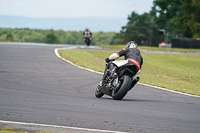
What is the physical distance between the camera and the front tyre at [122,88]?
9312mm

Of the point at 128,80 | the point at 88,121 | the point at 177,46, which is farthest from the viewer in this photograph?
the point at 177,46


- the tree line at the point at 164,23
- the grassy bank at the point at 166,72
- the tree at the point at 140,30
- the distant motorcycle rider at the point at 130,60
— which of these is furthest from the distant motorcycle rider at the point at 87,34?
the tree at the point at 140,30

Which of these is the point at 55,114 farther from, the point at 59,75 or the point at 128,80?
the point at 59,75

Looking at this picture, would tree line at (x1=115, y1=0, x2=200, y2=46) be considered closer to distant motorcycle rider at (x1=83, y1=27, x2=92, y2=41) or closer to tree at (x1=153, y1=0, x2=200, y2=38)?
tree at (x1=153, y1=0, x2=200, y2=38)

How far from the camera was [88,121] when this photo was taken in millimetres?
6832

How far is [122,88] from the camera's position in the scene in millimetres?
9367

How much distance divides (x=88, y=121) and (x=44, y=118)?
894 mm

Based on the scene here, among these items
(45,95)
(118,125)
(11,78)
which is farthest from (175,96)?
(11,78)

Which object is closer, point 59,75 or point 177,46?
point 59,75

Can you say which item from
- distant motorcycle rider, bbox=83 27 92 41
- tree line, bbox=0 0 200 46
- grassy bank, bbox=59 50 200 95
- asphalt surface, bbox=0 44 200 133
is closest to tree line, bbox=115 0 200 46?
tree line, bbox=0 0 200 46

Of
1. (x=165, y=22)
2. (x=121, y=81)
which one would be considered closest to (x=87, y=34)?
(x=121, y=81)

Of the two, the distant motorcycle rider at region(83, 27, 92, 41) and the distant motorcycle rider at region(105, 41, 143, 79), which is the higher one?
the distant motorcycle rider at region(83, 27, 92, 41)

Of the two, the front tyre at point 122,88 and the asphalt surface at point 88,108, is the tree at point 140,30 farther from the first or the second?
the front tyre at point 122,88

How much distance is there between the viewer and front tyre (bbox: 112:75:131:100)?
931 centimetres
